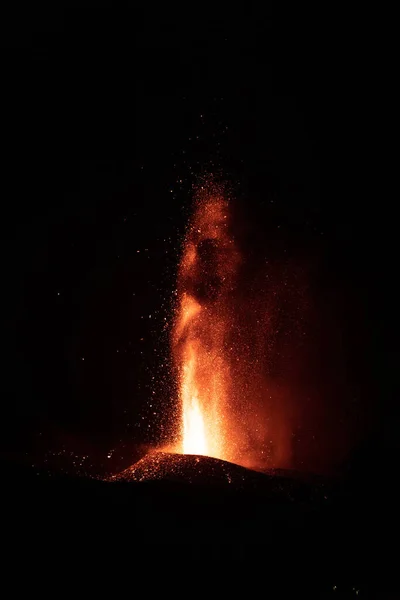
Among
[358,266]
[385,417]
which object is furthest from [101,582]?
[358,266]

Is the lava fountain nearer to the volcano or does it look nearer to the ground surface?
the volcano

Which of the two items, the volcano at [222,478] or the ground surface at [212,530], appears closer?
the ground surface at [212,530]

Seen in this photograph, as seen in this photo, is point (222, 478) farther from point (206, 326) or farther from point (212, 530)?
point (206, 326)

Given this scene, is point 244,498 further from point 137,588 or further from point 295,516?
point 137,588

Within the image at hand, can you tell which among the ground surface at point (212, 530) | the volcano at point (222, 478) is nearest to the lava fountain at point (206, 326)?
the volcano at point (222, 478)

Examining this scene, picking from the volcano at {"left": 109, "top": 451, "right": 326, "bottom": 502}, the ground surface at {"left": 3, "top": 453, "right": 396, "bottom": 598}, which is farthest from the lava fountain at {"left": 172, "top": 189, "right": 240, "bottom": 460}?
the ground surface at {"left": 3, "top": 453, "right": 396, "bottom": 598}

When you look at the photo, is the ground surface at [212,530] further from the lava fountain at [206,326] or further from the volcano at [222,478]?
the lava fountain at [206,326]

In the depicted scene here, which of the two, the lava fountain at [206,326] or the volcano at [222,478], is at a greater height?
the lava fountain at [206,326]

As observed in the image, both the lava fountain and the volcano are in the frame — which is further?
the lava fountain

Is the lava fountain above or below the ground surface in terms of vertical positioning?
above
